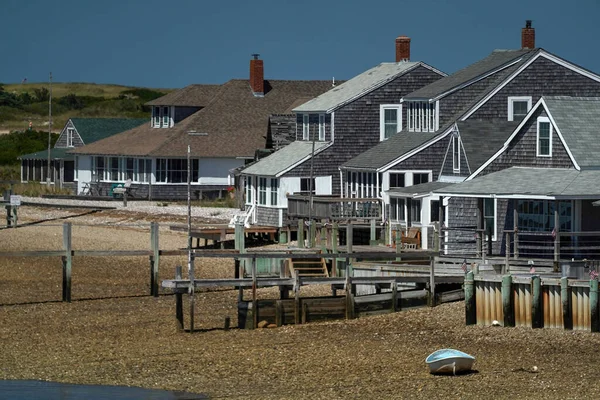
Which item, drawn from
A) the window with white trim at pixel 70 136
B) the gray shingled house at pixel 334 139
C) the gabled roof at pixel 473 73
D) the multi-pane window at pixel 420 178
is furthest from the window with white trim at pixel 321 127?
the window with white trim at pixel 70 136

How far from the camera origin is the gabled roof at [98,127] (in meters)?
92.7

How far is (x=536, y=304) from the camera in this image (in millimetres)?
32094

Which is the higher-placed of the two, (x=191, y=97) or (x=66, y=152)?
(x=191, y=97)

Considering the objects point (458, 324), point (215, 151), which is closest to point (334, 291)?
point (458, 324)

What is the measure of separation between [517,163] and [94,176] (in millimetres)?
43009

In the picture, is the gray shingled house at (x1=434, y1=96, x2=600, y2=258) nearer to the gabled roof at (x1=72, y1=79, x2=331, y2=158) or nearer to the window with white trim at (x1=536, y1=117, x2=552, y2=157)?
the window with white trim at (x1=536, y1=117, x2=552, y2=157)

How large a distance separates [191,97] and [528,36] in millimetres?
30000

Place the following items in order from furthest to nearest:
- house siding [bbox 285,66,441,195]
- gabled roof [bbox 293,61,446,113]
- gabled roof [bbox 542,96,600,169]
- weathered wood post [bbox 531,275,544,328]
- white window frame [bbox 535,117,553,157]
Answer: gabled roof [bbox 293,61,446,113] < house siding [bbox 285,66,441,195] < white window frame [bbox 535,117,553,157] < gabled roof [bbox 542,96,600,169] < weathered wood post [bbox 531,275,544,328]

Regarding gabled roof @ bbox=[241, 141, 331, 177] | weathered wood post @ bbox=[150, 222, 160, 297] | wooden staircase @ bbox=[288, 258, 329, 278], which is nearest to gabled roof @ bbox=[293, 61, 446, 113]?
gabled roof @ bbox=[241, 141, 331, 177]

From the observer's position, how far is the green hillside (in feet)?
468

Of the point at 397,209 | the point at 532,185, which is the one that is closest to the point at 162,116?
the point at 397,209

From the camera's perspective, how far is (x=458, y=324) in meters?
33.7

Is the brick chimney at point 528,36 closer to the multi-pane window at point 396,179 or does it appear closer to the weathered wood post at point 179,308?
the multi-pane window at point 396,179

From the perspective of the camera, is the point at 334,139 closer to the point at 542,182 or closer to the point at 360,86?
the point at 360,86
